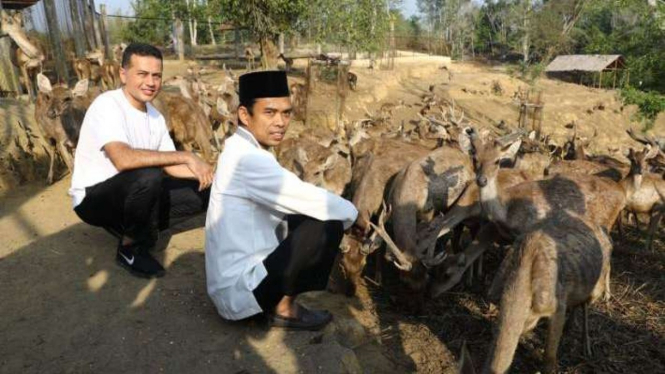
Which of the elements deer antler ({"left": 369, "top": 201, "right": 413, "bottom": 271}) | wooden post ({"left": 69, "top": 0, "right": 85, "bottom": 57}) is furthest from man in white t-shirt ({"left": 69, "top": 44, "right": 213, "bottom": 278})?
wooden post ({"left": 69, "top": 0, "right": 85, "bottom": 57})

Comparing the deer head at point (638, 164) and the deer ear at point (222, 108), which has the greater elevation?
the deer ear at point (222, 108)

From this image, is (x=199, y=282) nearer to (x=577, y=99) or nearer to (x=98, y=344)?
(x=98, y=344)

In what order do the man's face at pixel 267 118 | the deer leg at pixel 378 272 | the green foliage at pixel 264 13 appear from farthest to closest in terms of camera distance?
the green foliage at pixel 264 13, the deer leg at pixel 378 272, the man's face at pixel 267 118

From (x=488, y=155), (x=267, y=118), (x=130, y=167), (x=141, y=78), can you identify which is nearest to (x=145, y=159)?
(x=130, y=167)

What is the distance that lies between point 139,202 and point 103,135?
714 mm

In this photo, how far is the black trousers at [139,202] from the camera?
483cm

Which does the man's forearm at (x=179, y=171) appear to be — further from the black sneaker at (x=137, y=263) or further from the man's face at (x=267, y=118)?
the man's face at (x=267, y=118)

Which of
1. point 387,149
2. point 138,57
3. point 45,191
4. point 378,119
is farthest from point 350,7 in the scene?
point 138,57

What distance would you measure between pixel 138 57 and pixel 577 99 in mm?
27894

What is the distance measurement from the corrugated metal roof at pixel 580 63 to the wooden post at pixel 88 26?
31142 mm

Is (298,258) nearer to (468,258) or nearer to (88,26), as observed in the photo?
(468,258)

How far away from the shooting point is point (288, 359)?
389 cm

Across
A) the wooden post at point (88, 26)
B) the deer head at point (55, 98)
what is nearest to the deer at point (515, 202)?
the deer head at point (55, 98)

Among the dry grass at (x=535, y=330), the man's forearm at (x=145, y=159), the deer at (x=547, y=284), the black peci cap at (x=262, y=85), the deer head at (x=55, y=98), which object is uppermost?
the black peci cap at (x=262, y=85)
